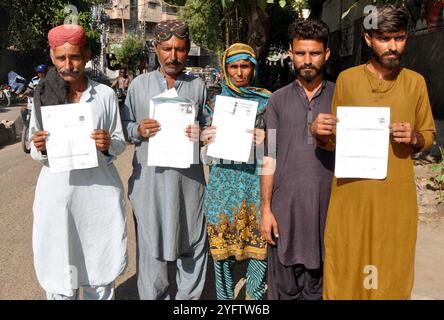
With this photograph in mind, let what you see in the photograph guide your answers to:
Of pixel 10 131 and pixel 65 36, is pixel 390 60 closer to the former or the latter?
pixel 65 36

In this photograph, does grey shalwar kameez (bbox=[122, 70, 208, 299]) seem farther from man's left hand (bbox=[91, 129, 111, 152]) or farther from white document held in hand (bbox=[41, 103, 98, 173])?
white document held in hand (bbox=[41, 103, 98, 173])

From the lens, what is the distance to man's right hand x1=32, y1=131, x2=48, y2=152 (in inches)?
86.6

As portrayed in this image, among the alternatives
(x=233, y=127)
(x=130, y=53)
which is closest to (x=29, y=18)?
(x=233, y=127)

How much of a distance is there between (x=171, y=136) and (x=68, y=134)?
21.8 inches

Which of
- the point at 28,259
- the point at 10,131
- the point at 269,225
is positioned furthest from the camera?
the point at 10,131

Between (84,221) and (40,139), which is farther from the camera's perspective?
(84,221)

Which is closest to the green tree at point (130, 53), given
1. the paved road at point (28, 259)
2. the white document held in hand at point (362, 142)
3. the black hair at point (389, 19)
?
the paved road at point (28, 259)

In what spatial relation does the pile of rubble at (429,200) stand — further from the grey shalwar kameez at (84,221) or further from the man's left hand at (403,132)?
the grey shalwar kameez at (84,221)

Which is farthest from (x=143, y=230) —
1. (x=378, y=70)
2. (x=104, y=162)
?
(x=378, y=70)

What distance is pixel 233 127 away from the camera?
2.43 m

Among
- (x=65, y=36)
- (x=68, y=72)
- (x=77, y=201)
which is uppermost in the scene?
(x=65, y=36)
